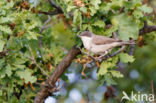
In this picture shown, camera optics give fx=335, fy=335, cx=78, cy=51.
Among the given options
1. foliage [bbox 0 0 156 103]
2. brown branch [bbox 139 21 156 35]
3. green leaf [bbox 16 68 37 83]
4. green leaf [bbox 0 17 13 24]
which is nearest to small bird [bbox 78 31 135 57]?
foliage [bbox 0 0 156 103]

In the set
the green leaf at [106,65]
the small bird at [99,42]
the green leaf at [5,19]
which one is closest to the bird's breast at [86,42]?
the small bird at [99,42]

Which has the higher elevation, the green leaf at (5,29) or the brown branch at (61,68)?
the green leaf at (5,29)

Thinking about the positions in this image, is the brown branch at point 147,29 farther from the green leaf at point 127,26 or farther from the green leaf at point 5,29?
the green leaf at point 5,29

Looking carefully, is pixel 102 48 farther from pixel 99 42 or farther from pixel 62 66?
pixel 62 66

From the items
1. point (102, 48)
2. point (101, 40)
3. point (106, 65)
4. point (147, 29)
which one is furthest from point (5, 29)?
point (147, 29)

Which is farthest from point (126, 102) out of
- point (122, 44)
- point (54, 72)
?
point (54, 72)

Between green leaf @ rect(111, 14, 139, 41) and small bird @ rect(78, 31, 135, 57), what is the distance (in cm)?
14

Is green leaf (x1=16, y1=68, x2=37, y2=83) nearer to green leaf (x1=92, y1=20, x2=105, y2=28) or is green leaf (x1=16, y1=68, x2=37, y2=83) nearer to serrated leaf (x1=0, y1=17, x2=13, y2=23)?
serrated leaf (x1=0, y1=17, x2=13, y2=23)

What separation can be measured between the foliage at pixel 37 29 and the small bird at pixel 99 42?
0.11m

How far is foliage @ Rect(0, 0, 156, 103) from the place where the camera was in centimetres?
434

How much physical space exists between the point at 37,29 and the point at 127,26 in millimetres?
1302

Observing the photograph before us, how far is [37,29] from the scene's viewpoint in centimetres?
489

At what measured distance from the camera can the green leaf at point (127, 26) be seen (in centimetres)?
460

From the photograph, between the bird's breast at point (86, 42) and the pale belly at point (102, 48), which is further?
the pale belly at point (102, 48)
